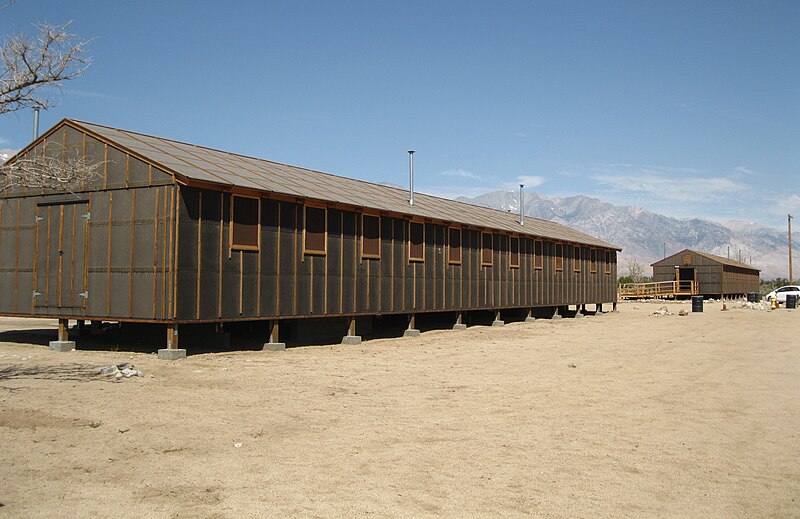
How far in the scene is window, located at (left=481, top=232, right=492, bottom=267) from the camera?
99.3 feet

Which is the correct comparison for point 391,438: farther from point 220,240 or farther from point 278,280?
point 278,280

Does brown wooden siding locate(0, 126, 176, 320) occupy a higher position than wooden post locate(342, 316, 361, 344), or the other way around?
brown wooden siding locate(0, 126, 176, 320)

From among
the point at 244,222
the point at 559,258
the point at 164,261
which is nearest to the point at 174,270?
the point at 164,261

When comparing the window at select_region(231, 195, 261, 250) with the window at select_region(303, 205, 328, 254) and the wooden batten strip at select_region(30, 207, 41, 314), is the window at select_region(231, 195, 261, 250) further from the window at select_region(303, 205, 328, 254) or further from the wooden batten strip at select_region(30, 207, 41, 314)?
the wooden batten strip at select_region(30, 207, 41, 314)

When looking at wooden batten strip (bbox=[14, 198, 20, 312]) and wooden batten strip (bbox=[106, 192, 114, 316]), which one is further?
wooden batten strip (bbox=[14, 198, 20, 312])

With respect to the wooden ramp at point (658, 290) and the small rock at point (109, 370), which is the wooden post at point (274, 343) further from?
the wooden ramp at point (658, 290)

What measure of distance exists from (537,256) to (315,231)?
18076mm

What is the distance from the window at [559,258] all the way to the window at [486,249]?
26.6ft

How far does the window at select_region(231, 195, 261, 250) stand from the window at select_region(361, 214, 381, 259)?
16.2 ft

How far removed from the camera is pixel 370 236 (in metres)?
22.8

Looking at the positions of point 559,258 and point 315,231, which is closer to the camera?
point 315,231

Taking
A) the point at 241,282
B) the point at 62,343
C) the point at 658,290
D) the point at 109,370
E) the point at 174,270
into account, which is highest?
the point at 174,270

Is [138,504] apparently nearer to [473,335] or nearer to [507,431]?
[507,431]

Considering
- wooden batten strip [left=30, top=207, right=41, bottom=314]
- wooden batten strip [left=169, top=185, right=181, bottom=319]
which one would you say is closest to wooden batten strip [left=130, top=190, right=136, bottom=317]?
wooden batten strip [left=169, top=185, right=181, bottom=319]
